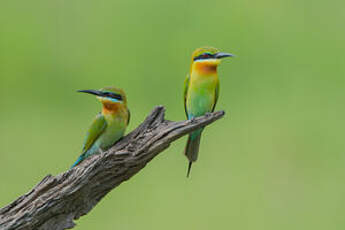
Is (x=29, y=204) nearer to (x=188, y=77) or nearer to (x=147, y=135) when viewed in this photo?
(x=147, y=135)

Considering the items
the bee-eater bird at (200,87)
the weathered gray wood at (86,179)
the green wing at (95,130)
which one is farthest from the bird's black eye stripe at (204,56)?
the green wing at (95,130)

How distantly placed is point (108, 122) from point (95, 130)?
82 mm

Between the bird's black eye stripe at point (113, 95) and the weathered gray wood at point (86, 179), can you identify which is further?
the bird's black eye stripe at point (113, 95)

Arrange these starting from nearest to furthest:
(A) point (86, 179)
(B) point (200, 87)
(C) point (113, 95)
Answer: (A) point (86, 179)
(C) point (113, 95)
(B) point (200, 87)

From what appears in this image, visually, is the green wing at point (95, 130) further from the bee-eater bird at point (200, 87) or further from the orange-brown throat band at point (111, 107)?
the bee-eater bird at point (200, 87)

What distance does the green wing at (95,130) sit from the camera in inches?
79.9

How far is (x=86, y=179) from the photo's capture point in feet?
5.64

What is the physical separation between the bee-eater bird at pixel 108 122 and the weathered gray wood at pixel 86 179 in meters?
0.22

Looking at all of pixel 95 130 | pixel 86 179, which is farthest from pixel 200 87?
pixel 86 179

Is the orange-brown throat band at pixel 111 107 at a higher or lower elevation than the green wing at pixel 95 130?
higher

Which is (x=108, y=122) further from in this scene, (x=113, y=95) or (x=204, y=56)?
(x=204, y=56)

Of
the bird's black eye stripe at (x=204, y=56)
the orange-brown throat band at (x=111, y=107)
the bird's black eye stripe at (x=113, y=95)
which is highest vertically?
the bird's black eye stripe at (x=204, y=56)

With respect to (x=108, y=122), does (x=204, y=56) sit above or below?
above

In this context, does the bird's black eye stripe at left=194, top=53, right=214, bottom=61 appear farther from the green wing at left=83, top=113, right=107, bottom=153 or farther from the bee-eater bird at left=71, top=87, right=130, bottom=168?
the green wing at left=83, top=113, right=107, bottom=153
